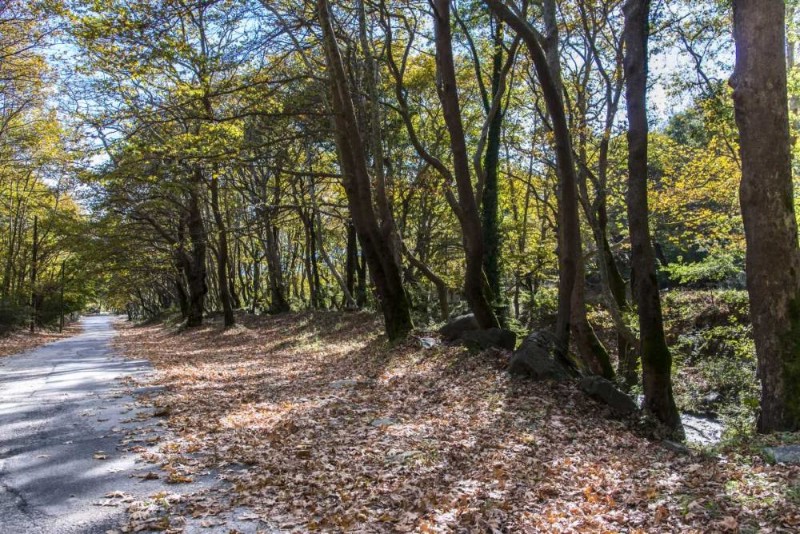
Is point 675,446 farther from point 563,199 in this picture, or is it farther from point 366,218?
point 366,218

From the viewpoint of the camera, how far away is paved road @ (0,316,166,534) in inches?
170

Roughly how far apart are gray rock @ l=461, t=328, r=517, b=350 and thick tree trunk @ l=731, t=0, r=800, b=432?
5019 millimetres

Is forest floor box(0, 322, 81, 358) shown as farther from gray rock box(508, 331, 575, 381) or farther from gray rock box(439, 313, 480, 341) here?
gray rock box(508, 331, 575, 381)

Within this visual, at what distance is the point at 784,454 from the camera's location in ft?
17.7

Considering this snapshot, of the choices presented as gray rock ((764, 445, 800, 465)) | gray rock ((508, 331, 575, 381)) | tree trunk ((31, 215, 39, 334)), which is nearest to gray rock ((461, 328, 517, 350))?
gray rock ((508, 331, 575, 381))

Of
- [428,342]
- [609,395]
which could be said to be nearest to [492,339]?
[428,342]

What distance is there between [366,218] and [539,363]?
6149 millimetres

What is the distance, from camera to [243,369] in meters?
13.6

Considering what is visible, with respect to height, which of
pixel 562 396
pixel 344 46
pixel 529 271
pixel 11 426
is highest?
pixel 344 46

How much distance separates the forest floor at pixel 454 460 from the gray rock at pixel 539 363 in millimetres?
285

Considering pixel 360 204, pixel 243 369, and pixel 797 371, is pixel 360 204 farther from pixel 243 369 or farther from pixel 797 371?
pixel 797 371

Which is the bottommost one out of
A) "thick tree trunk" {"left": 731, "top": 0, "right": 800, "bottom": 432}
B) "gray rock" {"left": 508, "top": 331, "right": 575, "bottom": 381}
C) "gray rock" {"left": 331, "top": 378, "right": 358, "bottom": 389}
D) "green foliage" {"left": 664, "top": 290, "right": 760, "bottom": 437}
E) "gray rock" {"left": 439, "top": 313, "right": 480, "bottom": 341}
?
"green foliage" {"left": 664, "top": 290, "right": 760, "bottom": 437}

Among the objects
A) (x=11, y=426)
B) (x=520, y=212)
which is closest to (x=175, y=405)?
(x=11, y=426)

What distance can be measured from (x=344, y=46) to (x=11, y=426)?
13.9m
